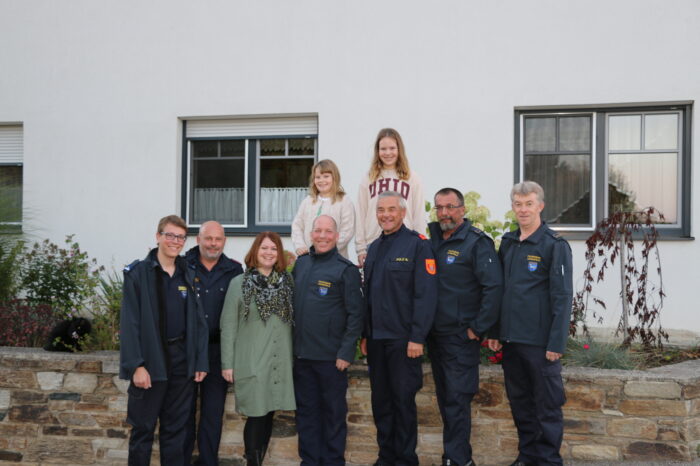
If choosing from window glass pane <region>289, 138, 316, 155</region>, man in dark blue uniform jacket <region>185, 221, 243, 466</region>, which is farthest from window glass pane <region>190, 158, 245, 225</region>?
man in dark blue uniform jacket <region>185, 221, 243, 466</region>

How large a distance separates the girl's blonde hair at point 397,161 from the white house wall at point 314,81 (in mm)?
2680

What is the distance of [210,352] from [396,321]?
127cm

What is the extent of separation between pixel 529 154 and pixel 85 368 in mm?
5277

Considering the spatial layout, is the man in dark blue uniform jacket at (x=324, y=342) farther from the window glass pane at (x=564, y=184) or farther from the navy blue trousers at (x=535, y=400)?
the window glass pane at (x=564, y=184)

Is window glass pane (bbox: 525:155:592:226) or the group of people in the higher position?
window glass pane (bbox: 525:155:592:226)

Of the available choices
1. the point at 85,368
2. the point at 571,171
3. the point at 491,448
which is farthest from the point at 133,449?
the point at 571,171

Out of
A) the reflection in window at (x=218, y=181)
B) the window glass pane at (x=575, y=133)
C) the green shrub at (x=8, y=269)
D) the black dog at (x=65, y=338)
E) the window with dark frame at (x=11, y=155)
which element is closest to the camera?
the black dog at (x=65, y=338)

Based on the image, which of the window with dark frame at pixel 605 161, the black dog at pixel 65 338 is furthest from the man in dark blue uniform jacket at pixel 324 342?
the window with dark frame at pixel 605 161

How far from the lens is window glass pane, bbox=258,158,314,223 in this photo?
7.73 metres

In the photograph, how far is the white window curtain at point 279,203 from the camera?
774 cm

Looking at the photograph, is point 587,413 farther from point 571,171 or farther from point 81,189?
point 81,189

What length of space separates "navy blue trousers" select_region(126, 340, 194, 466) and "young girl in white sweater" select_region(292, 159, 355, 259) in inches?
48.8

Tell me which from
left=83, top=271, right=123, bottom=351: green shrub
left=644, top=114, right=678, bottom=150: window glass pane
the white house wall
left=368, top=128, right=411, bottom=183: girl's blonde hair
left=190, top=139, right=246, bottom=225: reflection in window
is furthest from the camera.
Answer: left=190, top=139, right=246, bottom=225: reflection in window

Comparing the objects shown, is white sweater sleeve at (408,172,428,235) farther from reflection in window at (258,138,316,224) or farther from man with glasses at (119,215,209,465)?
reflection in window at (258,138,316,224)
